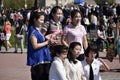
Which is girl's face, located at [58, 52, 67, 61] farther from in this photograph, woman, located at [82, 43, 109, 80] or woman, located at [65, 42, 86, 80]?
woman, located at [82, 43, 109, 80]

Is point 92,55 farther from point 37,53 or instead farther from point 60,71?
point 37,53

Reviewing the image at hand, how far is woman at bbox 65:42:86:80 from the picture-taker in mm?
6984

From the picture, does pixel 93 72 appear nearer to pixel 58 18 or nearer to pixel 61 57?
pixel 61 57

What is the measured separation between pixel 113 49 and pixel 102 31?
6.59m

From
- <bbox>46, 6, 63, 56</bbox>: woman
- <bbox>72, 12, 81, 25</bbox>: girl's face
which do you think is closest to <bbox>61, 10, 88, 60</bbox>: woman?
<bbox>72, 12, 81, 25</bbox>: girl's face

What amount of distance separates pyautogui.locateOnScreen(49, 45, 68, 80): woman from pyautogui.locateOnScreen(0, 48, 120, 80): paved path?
681cm

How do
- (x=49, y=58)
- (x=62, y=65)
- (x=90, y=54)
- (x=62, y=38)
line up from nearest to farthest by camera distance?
(x=62, y=65), (x=90, y=54), (x=49, y=58), (x=62, y=38)

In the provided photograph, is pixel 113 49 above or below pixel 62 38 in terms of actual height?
below

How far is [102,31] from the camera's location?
22516 millimetres

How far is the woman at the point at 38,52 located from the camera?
25.6 feet

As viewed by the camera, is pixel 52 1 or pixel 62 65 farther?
pixel 52 1

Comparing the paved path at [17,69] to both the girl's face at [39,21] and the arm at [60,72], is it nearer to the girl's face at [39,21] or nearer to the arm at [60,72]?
the girl's face at [39,21]

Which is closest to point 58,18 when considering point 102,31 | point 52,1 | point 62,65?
point 62,65

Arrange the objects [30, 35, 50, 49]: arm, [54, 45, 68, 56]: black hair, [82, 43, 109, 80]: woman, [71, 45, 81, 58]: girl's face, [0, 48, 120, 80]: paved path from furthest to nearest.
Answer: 1. [0, 48, 120, 80]: paved path
2. [30, 35, 50, 49]: arm
3. [82, 43, 109, 80]: woman
4. [71, 45, 81, 58]: girl's face
5. [54, 45, 68, 56]: black hair
